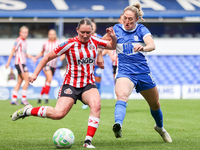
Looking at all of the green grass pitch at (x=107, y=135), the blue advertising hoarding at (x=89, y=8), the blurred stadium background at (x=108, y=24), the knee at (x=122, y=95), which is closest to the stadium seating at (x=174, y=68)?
the blurred stadium background at (x=108, y=24)

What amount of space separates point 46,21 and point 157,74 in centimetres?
825

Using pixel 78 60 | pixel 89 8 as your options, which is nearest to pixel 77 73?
pixel 78 60

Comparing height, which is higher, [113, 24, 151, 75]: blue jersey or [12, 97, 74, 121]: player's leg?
[113, 24, 151, 75]: blue jersey

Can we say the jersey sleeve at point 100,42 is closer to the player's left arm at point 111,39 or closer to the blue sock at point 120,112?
the player's left arm at point 111,39

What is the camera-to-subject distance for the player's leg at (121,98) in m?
3.83

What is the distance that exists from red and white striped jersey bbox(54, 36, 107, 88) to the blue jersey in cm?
40

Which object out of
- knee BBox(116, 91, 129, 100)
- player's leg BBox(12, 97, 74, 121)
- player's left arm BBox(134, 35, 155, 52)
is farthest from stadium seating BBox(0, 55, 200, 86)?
knee BBox(116, 91, 129, 100)

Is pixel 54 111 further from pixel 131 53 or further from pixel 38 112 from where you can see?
pixel 131 53

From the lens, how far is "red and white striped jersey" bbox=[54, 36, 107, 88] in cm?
454

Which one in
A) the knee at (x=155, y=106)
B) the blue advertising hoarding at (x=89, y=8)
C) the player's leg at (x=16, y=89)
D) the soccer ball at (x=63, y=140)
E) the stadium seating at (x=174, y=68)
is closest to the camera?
the soccer ball at (x=63, y=140)

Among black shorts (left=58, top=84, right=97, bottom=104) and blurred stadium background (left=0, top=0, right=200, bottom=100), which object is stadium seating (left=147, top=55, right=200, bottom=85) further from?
black shorts (left=58, top=84, right=97, bottom=104)

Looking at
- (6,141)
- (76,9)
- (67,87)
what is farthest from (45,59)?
(76,9)

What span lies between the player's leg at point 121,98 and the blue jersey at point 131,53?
21 centimetres

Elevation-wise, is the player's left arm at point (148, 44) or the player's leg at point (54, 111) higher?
the player's left arm at point (148, 44)
